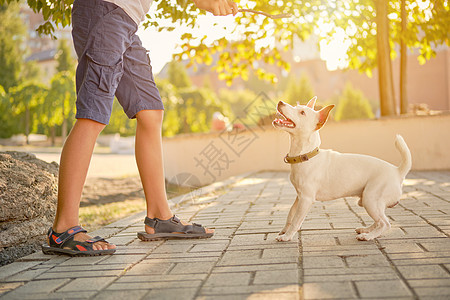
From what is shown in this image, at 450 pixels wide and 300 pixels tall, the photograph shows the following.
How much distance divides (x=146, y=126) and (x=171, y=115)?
3010 cm

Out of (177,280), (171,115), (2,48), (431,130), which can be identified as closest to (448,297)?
(177,280)

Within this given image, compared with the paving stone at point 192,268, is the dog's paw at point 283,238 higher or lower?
lower

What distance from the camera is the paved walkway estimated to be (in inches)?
80.7

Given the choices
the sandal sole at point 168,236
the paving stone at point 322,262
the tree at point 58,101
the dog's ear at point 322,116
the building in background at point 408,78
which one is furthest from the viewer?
the building in background at point 408,78

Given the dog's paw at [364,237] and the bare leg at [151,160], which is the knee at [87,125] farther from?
the dog's paw at [364,237]

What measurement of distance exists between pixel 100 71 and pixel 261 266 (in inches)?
56.1

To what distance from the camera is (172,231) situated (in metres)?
3.34

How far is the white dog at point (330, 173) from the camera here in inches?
117

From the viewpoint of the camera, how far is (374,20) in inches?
375

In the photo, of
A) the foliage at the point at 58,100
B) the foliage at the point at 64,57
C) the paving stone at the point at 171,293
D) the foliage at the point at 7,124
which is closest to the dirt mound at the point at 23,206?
the paving stone at the point at 171,293

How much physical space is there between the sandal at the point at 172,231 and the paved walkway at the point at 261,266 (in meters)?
0.08

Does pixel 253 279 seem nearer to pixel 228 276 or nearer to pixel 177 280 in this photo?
pixel 228 276

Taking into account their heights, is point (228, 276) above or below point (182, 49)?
below

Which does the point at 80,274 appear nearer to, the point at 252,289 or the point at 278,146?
the point at 252,289
